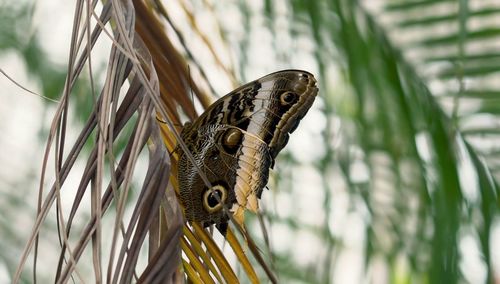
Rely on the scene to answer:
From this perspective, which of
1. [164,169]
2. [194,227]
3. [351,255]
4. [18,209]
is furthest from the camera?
[18,209]

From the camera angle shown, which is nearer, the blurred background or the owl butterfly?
the owl butterfly

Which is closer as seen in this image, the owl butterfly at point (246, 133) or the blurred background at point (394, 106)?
the owl butterfly at point (246, 133)

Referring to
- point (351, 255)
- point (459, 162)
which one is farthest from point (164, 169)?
point (351, 255)

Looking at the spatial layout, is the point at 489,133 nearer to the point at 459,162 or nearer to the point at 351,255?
the point at 459,162

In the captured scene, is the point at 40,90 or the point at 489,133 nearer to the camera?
the point at 489,133

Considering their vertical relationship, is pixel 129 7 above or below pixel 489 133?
above

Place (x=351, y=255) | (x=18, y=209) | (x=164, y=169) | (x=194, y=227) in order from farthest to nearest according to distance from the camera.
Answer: (x=18, y=209) → (x=351, y=255) → (x=194, y=227) → (x=164, y=169)

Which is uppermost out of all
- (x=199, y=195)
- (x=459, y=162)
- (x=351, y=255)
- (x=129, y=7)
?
(x=129, y=7)

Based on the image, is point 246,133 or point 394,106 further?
point 394,106
